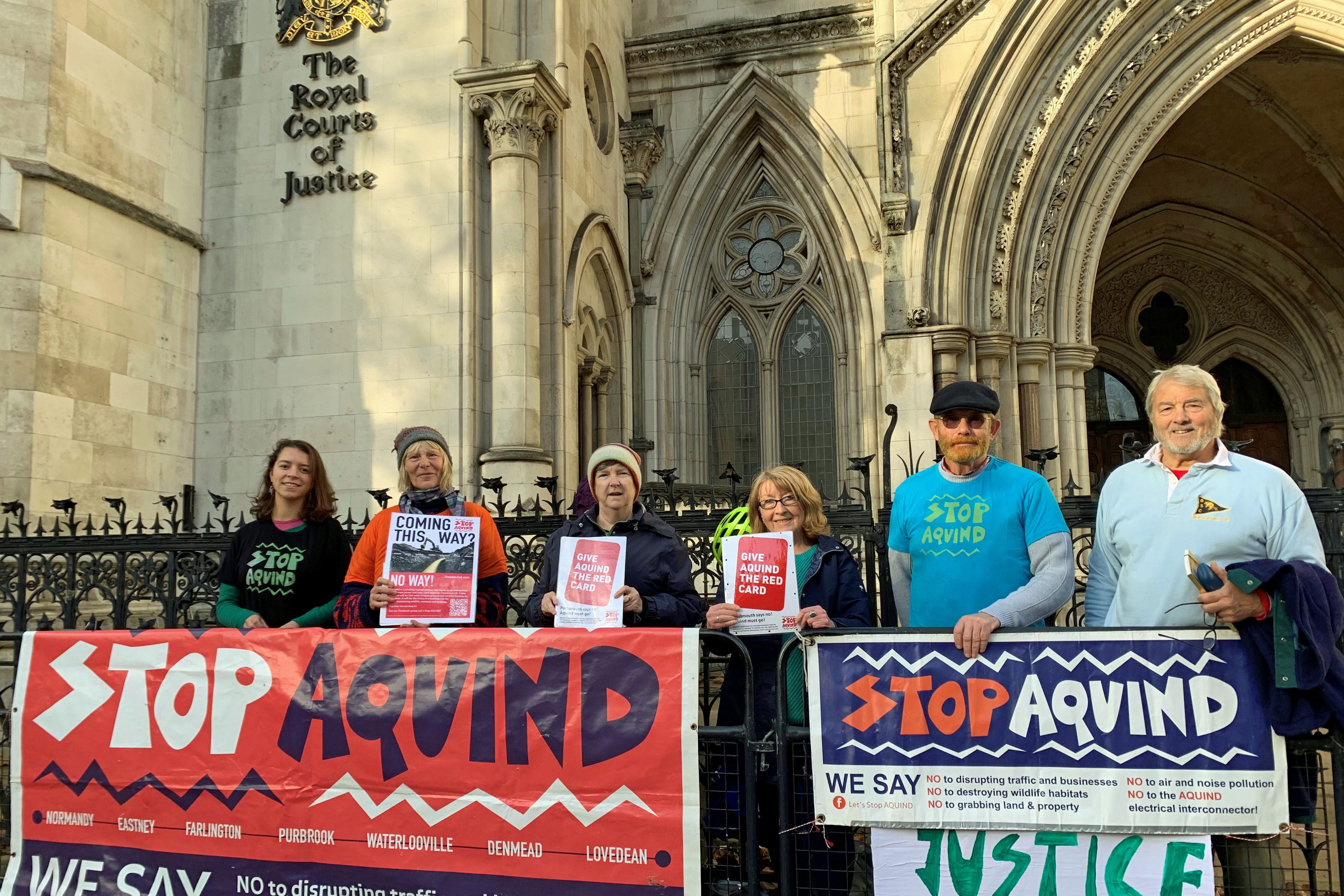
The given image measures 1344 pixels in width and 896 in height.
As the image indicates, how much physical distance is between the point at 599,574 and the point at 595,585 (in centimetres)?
5

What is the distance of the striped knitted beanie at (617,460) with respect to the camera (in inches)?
174

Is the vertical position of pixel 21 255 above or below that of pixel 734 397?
above

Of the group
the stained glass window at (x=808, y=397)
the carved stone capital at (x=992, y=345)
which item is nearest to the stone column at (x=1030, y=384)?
the carved stone capital at (x=992, y=345)

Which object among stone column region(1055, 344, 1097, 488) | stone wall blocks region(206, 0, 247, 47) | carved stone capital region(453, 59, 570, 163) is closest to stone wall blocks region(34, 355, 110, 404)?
stone wall blocks region(206, 0, 247, 47)

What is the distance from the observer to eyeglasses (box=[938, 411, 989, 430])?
403 centimetres

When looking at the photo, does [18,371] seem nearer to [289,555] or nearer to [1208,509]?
[289,555]

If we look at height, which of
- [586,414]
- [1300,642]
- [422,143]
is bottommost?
[1300,642]

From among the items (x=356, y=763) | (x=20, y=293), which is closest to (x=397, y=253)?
(x=20, y=293)

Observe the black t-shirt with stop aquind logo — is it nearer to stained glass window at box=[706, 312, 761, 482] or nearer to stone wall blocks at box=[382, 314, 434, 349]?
stone wall blocks at box=[382, 314, 434, 349]

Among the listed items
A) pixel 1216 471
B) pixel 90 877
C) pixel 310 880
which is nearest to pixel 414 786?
pixel 310 880

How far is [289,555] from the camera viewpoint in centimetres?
471

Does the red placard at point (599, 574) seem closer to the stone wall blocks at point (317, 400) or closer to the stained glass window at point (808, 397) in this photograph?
the stone wall blocks at point (317, 400)

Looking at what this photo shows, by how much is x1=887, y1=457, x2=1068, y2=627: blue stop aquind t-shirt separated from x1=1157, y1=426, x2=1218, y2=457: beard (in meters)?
0.48

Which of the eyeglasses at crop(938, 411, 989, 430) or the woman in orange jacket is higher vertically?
the eyeglasses at crop(938, 411, 989, 430)
